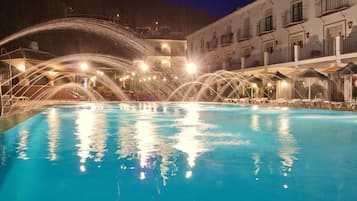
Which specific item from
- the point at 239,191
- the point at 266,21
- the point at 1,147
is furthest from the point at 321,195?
the point at 266,21

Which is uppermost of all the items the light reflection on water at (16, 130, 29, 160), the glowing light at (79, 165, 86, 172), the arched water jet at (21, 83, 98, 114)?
the arched water jet at (21, 83, 98, 114)

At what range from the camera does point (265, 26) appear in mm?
32500

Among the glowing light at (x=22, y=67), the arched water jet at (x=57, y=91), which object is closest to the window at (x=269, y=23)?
the arched water jet at (x=57, y=91)

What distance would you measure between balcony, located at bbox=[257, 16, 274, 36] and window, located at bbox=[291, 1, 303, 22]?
9.38 ft

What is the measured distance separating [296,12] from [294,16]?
0.34 meters

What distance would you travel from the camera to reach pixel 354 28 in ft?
72.8

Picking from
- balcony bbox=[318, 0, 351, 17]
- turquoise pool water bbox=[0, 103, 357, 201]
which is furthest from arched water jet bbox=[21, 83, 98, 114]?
turquoise pool water bbox=[0, 103, 357, 201]

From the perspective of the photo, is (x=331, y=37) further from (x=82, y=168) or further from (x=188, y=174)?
(x=82, y=168)

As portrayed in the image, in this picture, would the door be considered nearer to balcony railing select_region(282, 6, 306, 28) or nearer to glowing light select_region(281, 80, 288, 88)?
balcony railing select_region(282, 6, 306, 28)

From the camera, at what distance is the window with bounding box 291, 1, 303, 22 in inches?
1085

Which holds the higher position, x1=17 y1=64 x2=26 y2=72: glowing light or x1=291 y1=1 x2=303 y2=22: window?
x1=291 y1=1 x2=303 y2=22: window

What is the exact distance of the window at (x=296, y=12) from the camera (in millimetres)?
27567

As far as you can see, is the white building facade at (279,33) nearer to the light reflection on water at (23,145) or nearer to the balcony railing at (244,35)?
the balcony railing at (244,35)

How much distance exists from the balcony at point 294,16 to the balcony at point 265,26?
2004mm
